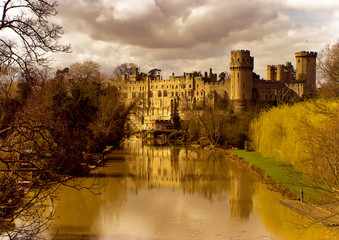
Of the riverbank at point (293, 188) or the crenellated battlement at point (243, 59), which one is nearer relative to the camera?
the riverbank at point (293, 188)

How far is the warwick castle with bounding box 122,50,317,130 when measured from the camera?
205 feet

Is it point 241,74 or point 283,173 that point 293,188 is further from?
point 241,74

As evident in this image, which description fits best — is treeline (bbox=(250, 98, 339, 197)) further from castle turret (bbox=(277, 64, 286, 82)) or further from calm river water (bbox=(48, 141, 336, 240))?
castle turret (bbox=(277, 64, 286, 82))

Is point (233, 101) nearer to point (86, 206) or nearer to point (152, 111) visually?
point (152, 111)

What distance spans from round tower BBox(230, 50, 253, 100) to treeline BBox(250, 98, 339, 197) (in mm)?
31305

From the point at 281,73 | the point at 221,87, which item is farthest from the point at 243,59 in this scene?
the point at 281,73

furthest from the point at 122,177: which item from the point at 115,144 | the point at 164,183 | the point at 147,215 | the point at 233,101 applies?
the point at 233,101

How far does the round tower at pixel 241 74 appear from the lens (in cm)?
6172

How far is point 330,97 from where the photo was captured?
719 inches

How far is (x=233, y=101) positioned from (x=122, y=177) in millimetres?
44368

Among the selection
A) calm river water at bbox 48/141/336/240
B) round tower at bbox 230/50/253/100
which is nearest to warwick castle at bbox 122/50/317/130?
round tower at bbox 230/50/253/100

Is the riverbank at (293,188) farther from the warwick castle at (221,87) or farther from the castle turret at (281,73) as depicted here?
the castle turret at (281,73)

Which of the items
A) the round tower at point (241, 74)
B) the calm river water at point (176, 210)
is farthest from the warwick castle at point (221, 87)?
the calm river water at point (176, 210)

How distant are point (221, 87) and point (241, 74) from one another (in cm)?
967
